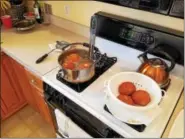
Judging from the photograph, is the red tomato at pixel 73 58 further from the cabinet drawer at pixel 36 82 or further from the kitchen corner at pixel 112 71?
the cabinet drawer at pixel 36 82

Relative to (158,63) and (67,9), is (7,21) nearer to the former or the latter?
(67,9)

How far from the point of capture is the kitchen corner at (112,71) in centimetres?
79

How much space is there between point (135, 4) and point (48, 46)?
0.71 m

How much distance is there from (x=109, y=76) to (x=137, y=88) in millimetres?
227

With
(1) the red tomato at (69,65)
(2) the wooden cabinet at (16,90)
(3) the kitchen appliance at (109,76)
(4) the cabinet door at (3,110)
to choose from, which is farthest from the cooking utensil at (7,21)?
(1) the red tomato at (69,65)

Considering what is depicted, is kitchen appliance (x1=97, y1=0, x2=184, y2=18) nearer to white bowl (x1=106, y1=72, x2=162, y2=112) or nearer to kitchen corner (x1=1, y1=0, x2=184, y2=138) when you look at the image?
kitchen corner (x1=1, y1=0, x2=184, y2=138)

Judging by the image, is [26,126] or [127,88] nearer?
[127,88]

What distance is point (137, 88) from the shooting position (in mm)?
877

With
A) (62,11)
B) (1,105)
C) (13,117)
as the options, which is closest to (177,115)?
(62,11)

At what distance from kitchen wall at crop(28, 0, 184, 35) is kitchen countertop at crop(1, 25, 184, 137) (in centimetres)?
15

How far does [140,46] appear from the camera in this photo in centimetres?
106

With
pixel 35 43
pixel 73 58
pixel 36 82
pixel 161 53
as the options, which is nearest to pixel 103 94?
pixel 73 58

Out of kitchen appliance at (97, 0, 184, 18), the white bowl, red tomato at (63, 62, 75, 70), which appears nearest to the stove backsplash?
kitchen appliance at (97, 0, 184, 18)

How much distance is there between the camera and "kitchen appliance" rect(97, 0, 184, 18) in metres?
0.89
